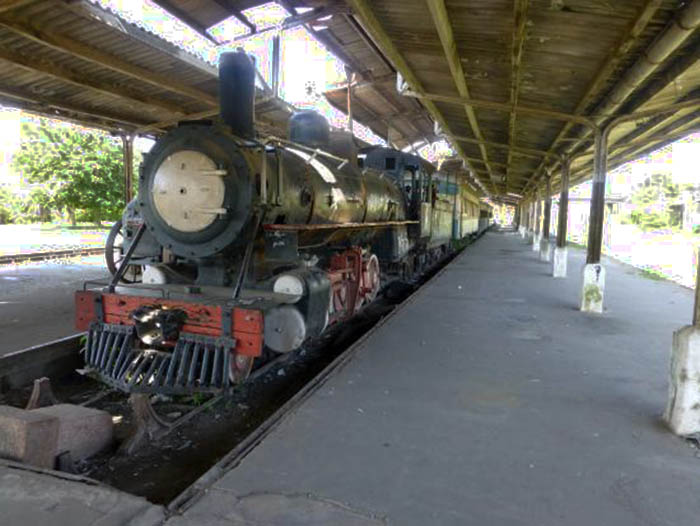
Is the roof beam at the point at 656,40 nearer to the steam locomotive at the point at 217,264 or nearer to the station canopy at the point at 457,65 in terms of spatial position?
the station canopy at the point at 457,65

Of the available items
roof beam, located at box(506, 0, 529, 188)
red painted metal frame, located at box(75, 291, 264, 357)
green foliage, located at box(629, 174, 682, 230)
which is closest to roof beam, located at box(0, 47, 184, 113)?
red painted metal frame, located at box(75, 291, 264, 357)

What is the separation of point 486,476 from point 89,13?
821cm

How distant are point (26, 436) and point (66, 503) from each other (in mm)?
906

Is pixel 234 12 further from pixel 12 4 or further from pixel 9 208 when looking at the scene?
pixel 9 208

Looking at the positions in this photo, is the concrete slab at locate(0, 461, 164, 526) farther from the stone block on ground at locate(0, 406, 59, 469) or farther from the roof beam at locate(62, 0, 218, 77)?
the roof beam at locate(62, 0, 218, 77)

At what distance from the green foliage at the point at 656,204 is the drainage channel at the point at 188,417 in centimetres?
5354

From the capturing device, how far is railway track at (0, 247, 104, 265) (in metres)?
13.3

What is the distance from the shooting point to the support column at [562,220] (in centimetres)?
1222

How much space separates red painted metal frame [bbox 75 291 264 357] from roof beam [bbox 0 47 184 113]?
539cm

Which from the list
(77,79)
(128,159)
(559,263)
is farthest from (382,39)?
(128,159)

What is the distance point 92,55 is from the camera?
26.8ft

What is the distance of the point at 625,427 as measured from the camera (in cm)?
392

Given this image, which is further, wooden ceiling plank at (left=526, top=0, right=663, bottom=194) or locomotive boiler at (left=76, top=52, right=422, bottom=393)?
locomotive boiler at (left=76, top=52, right=422, bottom=393)

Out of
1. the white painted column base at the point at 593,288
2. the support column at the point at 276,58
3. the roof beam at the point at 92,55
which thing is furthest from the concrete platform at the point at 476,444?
the support column at the point at 276,58
